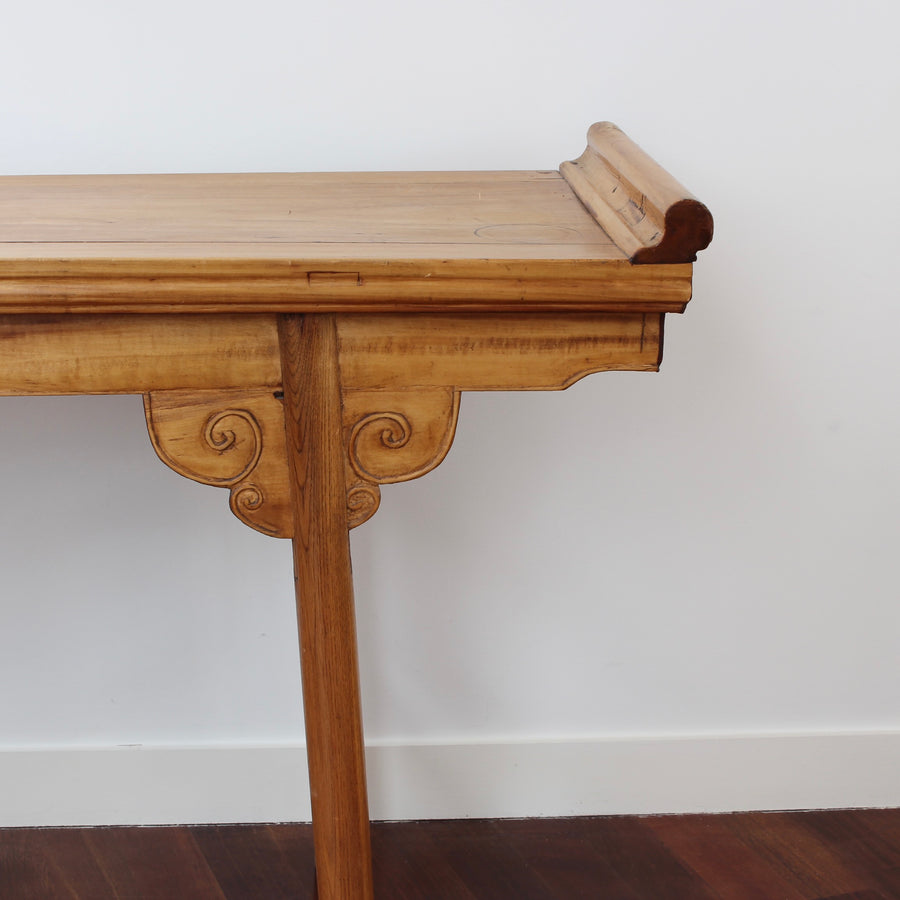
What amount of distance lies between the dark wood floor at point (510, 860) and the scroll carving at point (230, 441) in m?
0.70

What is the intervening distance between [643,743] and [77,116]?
113 centimetres

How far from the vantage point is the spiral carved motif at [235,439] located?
28.8 inches

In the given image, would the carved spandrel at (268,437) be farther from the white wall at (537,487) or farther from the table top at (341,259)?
the white wall at (537,487)

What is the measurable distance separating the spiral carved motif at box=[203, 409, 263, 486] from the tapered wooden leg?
1.1 inches

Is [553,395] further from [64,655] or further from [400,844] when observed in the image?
[64,655]

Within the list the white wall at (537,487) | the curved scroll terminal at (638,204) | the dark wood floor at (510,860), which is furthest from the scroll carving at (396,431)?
the dark wood floor at (510,860)

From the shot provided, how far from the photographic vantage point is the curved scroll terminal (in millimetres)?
642

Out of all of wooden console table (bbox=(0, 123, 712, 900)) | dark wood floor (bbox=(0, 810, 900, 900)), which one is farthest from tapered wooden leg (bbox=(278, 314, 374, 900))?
dark wood floor (bbox=(0, 810, 900, 900))

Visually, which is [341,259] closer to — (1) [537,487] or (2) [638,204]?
(2) [638,204]

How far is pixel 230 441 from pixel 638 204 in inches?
14.4

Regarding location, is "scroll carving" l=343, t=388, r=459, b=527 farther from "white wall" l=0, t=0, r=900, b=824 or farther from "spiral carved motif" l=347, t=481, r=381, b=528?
"white wall" l=0, t=0, r=900, b=824

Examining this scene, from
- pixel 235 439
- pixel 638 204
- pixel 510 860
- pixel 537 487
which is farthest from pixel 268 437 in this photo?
pixel 510 860

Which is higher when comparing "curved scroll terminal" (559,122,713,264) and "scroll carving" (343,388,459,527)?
"curved scroll terminal" (559,122,713,264)

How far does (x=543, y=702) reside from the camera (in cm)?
137
